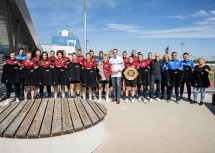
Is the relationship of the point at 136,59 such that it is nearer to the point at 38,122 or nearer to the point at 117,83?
the point at 117,83

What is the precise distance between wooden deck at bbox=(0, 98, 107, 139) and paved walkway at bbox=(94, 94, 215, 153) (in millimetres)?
638

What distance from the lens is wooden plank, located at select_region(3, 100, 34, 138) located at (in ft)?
10.1

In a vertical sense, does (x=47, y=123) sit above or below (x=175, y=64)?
below

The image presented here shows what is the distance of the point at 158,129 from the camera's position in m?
4.76

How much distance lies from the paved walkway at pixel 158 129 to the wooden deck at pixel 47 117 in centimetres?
64

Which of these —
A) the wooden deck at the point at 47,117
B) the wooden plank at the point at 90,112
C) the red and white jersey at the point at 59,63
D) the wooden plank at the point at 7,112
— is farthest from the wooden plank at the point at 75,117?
the red and white jersey at the point at 59,63

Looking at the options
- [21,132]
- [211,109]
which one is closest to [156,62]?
[211,109]

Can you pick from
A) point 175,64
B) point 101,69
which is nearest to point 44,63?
point 101,69

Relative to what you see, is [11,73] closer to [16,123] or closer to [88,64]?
[88,64]

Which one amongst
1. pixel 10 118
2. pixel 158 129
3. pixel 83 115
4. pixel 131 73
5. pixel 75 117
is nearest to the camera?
pixel 10 118

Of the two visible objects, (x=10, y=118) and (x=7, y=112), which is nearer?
(x=10, y=118)

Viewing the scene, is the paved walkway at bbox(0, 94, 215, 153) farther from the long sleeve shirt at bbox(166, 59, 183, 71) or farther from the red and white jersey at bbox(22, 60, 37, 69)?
the red and white jersey at bbox(22, 60, 37, 69)

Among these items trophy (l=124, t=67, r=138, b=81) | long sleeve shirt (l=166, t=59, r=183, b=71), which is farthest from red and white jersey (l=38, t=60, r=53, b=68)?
long sleeve shirt (l=166, t=59, r=183, b=71)

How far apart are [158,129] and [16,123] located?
3141mm
